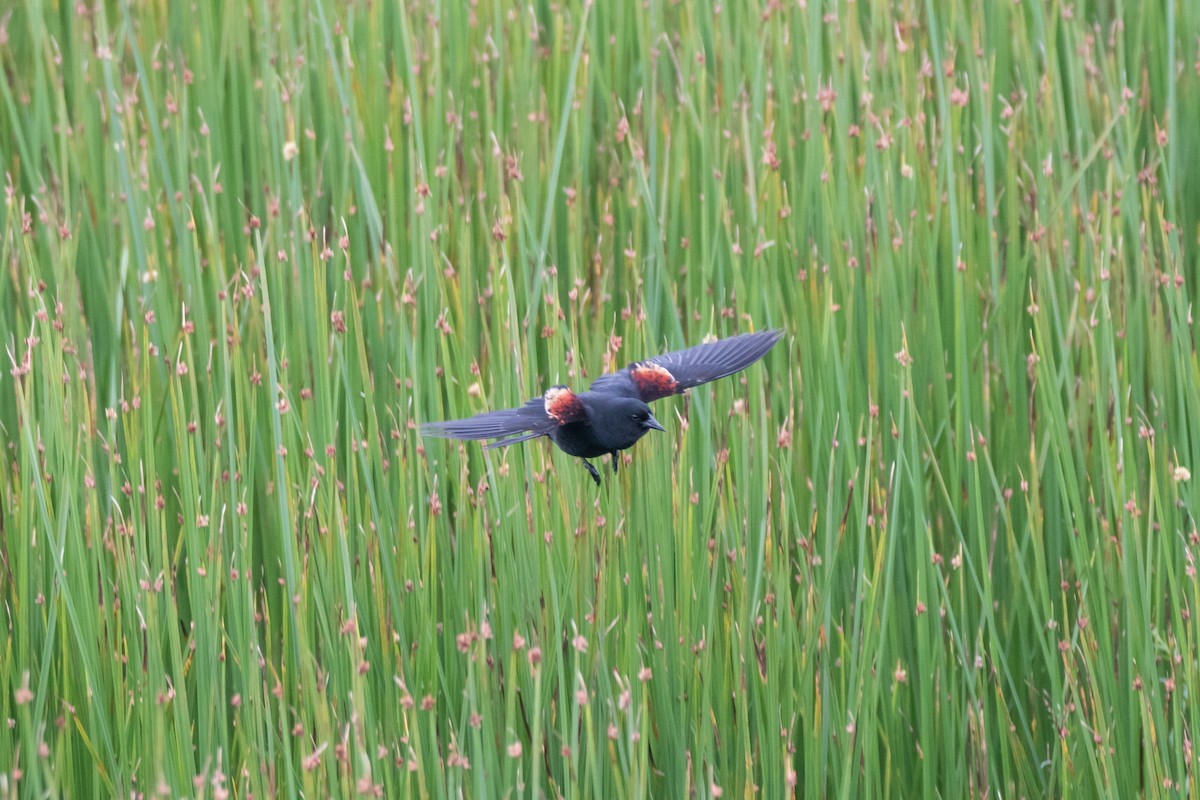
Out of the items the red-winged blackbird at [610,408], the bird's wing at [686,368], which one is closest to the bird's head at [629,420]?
the red-winged blackbird at [610,408]

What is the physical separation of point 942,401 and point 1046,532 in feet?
0.93

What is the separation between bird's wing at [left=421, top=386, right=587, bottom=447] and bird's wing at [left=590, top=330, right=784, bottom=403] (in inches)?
4.9

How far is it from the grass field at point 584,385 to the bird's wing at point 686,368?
0.08 metres

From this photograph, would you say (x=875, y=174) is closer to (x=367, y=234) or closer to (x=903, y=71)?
(x=903, y=71)

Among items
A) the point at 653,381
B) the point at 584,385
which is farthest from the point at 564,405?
the point at 584,385

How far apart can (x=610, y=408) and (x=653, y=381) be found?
0.19 metres

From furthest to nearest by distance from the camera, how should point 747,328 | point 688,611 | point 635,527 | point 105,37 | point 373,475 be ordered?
1. point 105,37
2. point 747,328
3. point 373,475
4. point 635,527
5. point 688,611

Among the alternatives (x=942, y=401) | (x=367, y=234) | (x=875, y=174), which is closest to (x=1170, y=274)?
(x=942, y=401)

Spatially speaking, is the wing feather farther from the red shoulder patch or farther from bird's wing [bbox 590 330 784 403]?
bird's wing [bbox 590 330 784 403]

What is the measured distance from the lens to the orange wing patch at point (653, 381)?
2.16 meters

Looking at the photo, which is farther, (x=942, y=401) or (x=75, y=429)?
(x=942, y=401)

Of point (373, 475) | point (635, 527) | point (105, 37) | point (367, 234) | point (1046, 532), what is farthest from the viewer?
point (105, 37)

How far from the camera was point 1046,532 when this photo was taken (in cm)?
241

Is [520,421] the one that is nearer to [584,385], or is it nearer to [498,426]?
[498,426]
